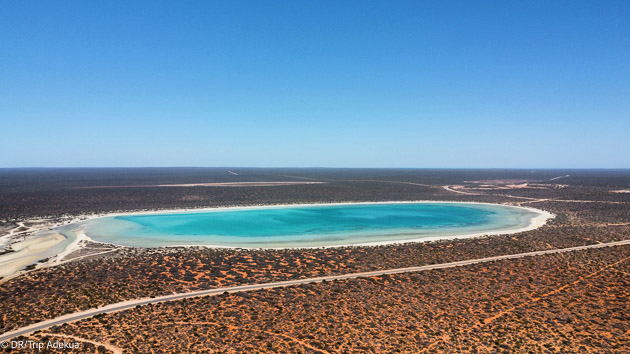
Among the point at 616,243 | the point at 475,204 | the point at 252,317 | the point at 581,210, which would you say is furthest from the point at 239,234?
the point at 581,210

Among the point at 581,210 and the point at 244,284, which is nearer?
the point at 244,284

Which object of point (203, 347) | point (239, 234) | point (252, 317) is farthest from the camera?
point (239, 234)

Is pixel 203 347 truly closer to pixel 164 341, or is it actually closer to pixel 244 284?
pixel 164 341

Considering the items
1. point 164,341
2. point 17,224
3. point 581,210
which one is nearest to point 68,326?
point 164,341

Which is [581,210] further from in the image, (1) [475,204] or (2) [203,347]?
(2) [203,347]

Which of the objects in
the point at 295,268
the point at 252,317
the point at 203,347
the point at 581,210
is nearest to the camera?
the point at 203,347

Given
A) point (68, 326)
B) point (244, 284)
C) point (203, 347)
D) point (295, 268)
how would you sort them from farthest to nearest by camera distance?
point (295, 268), point (244, 284), point (68, 326), point (203, 347)
